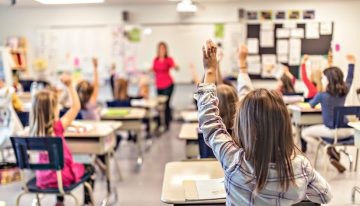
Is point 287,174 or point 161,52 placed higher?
point 161,52

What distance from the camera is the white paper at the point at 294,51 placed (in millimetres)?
2490

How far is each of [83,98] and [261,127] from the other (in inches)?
113

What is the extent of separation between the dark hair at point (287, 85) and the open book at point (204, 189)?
1.31m

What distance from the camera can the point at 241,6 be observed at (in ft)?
18.2

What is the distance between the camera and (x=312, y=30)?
2.32m

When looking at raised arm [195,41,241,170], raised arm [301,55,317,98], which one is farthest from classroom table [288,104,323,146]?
raised arm [195,41,241,170]

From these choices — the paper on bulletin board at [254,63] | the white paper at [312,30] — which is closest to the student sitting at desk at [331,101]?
the white paper at [312,30]

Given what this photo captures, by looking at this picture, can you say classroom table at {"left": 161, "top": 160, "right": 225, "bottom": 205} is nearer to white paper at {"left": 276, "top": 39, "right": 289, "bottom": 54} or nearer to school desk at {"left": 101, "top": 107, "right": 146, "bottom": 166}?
white paper at {"left": 276, "top": 39, "right": 289, "bottom": 54}

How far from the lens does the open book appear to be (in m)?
1.51

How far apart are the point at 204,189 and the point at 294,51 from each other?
4.51 feet

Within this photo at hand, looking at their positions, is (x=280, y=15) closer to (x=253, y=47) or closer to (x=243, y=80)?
(x=243, y=80)

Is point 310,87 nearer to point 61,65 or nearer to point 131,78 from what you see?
point 131,78

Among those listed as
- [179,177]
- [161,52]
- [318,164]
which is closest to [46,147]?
[179,177]

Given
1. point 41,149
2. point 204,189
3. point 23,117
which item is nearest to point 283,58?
point 204,189
